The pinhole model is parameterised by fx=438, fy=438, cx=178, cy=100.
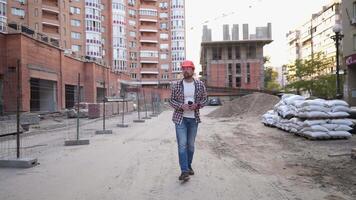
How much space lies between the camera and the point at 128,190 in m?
6.29

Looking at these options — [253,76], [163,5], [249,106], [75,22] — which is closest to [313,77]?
[249,106]

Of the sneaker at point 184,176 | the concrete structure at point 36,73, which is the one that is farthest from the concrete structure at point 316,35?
the sneaker at point 184,176

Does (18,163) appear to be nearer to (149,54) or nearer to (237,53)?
(237,53)

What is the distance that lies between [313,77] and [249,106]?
1701 cm

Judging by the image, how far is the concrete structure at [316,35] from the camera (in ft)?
303

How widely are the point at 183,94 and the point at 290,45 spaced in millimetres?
140129

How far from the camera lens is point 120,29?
98938 mm

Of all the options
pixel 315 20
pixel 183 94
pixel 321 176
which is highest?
pixel 315 20

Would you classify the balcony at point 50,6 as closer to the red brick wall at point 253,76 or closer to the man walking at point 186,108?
the red brick wall at point 253,76

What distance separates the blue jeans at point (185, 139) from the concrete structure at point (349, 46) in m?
30.1

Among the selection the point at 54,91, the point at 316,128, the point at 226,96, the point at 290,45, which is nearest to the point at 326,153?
the point at 316,128

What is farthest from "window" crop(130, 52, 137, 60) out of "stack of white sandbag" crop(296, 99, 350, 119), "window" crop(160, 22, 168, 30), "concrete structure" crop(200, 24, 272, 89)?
"stack of white sandbag" crop(296, 99, 350, 119)

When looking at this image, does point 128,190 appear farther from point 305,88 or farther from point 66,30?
point 66,30

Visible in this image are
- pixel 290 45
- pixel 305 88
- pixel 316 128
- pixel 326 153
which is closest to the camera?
pixel 326 153
